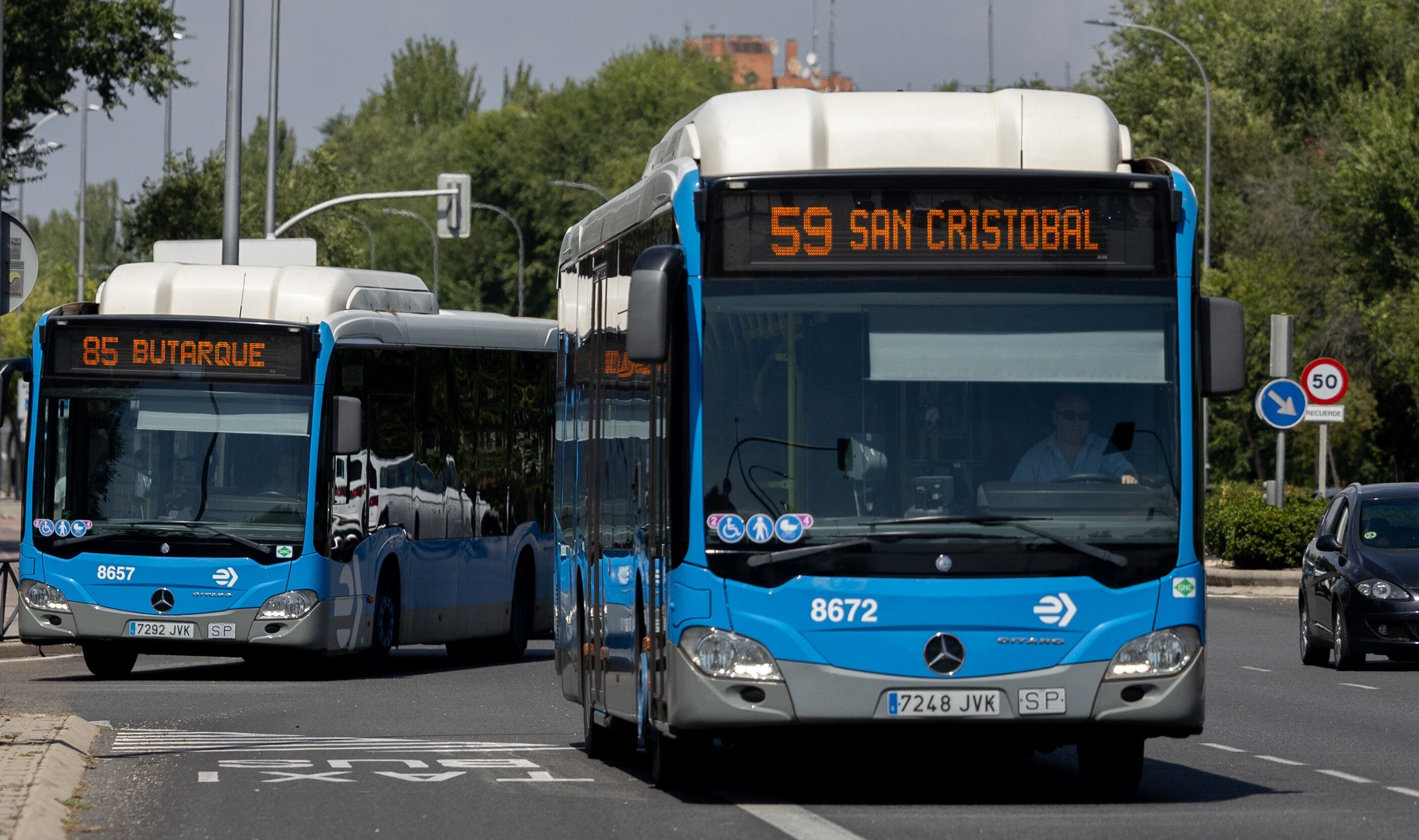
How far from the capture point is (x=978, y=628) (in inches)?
407

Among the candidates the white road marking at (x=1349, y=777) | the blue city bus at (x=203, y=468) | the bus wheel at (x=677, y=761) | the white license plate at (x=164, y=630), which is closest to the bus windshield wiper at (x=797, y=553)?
the bus wheel at (x=677, y=761)

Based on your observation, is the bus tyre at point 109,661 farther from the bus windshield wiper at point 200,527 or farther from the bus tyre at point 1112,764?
the bus tyre at point 1112,764

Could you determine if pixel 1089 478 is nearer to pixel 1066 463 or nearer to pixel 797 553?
pixel 1066 463

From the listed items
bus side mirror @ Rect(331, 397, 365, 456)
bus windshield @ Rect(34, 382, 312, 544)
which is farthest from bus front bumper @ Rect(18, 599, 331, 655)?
bus side mirror @ Rect(331, 397, 365, 456)

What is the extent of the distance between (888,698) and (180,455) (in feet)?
35.6

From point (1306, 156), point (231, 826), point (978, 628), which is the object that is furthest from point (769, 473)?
point (1306, 156)

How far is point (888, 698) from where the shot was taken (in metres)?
10.3

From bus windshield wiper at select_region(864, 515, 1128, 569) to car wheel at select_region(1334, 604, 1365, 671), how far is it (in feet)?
36.3

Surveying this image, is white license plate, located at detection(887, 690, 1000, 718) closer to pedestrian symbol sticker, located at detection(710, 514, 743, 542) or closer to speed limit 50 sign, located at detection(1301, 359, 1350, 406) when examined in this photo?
pedestrian symbol sticker, located at detection(710, 514, 743, 542)

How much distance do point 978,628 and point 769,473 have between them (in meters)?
1.06

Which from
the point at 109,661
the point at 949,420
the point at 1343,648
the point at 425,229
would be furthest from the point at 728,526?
the point at 425,229

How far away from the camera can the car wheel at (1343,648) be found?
20906 mm

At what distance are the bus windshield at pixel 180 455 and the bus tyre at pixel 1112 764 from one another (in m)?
9.80

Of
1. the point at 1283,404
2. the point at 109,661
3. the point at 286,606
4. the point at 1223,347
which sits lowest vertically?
the point at 109,661
